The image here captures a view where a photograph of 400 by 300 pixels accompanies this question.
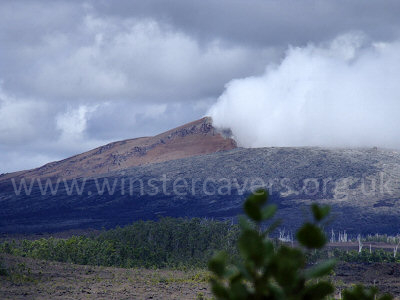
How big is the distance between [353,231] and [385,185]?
12371mm

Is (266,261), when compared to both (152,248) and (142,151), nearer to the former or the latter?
(152,248)

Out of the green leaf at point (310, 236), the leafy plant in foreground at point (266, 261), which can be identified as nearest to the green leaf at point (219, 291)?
the leafy plant in foreground at point (266, 261)

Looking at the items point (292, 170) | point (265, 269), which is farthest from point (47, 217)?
point (265, 269)

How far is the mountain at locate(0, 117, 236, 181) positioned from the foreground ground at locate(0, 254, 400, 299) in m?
74.8

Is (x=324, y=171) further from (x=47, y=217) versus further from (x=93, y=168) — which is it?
(x=93, y=168)

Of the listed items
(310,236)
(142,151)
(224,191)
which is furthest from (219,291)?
(142,151)

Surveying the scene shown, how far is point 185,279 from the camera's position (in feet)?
68.9

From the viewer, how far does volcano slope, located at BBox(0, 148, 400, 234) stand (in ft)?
Answer: 222

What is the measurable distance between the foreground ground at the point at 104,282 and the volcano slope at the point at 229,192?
131 ft

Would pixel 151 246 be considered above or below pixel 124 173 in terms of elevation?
below

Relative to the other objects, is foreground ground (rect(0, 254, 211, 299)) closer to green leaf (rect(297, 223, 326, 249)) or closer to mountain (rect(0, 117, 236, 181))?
green leaf (rect(297, 223, 326, 249))

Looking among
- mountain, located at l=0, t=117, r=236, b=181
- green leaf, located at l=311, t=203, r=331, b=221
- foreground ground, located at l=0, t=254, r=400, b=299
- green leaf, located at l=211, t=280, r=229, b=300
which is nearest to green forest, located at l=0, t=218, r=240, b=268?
foreground ground, located at l=0, t=254, r=400, b=299

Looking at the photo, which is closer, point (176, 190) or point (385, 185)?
point (385, 185)

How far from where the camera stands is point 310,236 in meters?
2.37
